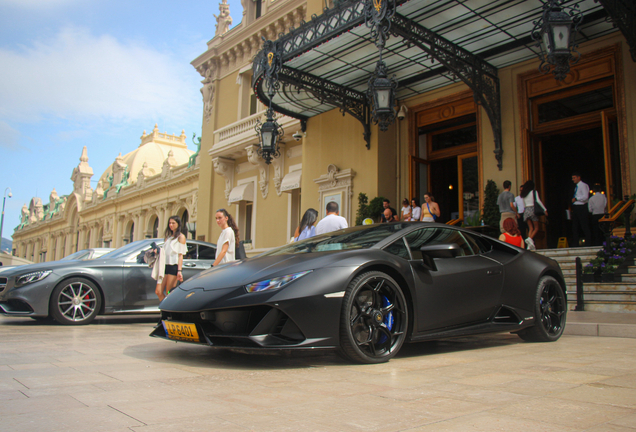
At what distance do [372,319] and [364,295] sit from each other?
184 mm

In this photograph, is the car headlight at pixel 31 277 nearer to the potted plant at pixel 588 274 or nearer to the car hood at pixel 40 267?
the car hood at pixel 40 267

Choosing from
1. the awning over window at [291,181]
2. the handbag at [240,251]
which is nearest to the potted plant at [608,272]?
the handbag at [240,251]

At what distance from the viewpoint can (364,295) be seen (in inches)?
145

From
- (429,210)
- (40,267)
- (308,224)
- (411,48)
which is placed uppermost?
(411,48)

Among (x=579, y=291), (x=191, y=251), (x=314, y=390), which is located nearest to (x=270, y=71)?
(x=191, y=251)

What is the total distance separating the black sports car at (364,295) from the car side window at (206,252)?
4504mm

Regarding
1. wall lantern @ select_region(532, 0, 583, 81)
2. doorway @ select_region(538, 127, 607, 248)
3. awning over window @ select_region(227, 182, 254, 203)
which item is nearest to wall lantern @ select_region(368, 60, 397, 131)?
wall lantern @ select_region(532, 0, 583, 81)

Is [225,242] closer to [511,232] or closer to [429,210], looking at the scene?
[511,232]

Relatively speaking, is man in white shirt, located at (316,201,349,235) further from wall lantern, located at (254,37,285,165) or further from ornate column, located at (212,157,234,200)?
ornate column, located at (212,157,234,200)

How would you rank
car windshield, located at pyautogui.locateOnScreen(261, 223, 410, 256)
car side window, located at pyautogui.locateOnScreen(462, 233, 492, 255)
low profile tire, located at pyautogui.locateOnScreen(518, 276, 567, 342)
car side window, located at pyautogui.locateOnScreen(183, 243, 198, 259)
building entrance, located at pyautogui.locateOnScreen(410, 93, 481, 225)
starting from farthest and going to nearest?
building entrance, located at pyautogui.locateOnScreen(410, 93, 481, 225)
car side window, located at pyautogui.locateOnScreen(183, 243, 198, 259)
low profile tire, located at pyautogui.locateOnScreen(518, 276, 567, 342)
car side window, located at pyautogui.locateOnScreen(462, 233, 492, 255)
car windshield, located at pyautogui.locateOnScreen(261, 223, 410, 256)

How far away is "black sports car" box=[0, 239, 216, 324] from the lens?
7039mm

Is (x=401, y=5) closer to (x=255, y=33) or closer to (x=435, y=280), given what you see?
(x=435, y=280)

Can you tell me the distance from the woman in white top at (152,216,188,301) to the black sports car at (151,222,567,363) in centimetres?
295

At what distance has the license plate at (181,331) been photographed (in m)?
3.63
